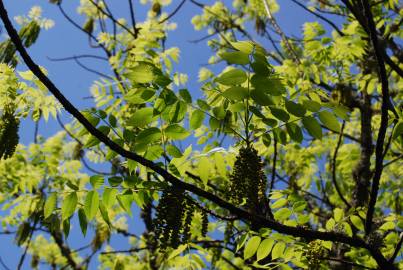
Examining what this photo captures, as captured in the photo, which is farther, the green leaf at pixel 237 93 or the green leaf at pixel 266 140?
the green leaf at pixel 266 140

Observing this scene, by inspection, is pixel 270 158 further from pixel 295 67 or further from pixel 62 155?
pixel 62 155

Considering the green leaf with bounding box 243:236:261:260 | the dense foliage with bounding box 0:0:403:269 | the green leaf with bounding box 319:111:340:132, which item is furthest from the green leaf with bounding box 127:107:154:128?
the green leaf with bounding box 243:236:261:260

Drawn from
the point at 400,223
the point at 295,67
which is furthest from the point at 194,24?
the point at 400,223

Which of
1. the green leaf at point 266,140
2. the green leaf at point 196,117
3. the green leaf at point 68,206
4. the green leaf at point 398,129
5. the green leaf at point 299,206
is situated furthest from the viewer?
the green leaf at point 299,206

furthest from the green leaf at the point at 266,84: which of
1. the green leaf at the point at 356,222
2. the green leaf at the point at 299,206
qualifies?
the green leaf at the point at 356,222

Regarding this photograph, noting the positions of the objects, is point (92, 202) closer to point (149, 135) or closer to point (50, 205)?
point (50, 205)

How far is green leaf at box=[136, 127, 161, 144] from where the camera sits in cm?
232

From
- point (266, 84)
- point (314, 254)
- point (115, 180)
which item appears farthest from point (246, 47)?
point (314, 254)

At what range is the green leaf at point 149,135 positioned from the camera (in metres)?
2.32

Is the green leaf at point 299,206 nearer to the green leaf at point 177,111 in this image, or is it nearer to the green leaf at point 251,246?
the green leaf at point 251,246

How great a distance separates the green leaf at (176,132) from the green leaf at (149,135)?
3.1 inches

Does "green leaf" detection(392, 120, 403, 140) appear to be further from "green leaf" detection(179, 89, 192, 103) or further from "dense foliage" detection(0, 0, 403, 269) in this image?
"green leaf" detection(179, 89, 192, 103)

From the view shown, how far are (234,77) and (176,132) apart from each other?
44 cm

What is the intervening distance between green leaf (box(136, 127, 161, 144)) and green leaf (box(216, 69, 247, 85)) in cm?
45
